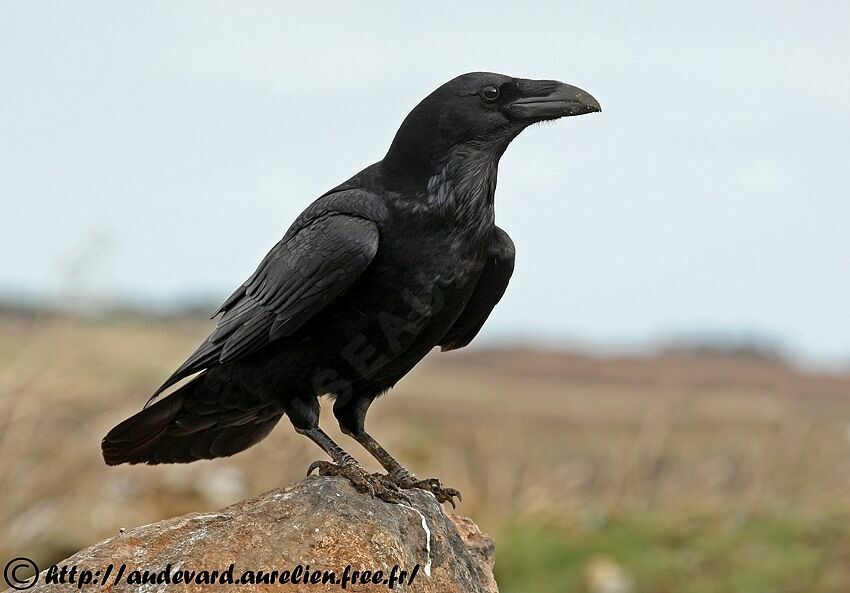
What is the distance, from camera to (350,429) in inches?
161

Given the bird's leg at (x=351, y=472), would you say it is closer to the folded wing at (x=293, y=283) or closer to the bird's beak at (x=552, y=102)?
the folded wing at (x=293, y=283)

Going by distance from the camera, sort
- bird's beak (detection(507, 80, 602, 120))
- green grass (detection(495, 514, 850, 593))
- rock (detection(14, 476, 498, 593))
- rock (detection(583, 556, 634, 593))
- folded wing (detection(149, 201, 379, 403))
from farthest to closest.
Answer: green grass (detection(495, 514, 850, 593)) < rock (detection(583, 556, 634, 593)) < bird's beak (detection(507, 80, 602, 120)) < folded wing (detection(149, 201, 379, 403)) < rock (detection(14, 476, 498, 593))

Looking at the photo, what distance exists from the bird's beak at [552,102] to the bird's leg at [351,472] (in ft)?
4.58

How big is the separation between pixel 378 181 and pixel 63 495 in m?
5.21

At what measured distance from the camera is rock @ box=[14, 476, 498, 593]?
3400 mm

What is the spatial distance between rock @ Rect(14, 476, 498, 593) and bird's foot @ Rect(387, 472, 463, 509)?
0.64ft

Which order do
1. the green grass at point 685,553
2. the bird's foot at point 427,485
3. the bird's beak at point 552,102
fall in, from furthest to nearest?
the green grass at point 685,553 → the bird's foot at point 427,485 → the bird's beak at point 552,102

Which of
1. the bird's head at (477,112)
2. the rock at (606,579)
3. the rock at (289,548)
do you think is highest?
the bird's head at (477,112)

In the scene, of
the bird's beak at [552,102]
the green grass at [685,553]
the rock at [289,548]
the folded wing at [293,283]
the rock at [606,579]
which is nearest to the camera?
the rock at [289,548]

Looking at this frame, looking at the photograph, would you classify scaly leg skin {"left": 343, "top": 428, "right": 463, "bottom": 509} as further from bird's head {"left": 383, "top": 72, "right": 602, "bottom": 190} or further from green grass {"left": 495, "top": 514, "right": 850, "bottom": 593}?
green grass {"left": 495, "top": 514, "right": 850, "bottom": 593}

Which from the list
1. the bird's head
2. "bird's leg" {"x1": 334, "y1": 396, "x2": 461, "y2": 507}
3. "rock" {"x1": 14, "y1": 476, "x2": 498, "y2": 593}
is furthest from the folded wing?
"rock" {"x1": 14, "y1": 476, "x2": 498, "y2": 593}

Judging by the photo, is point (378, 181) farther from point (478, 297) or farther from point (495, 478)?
point (495, 478)

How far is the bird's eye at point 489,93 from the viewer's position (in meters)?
3.74

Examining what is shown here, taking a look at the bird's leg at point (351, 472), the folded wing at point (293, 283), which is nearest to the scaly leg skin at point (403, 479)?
the bird's leg at point (351, 472)
